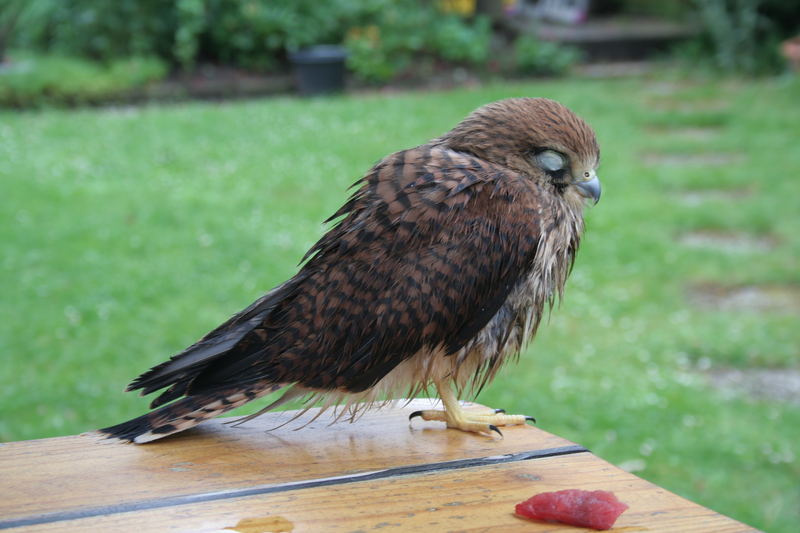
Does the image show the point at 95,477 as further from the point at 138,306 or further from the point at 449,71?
the point at 449,71

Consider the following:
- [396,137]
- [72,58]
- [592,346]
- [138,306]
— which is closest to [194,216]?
[138,306]

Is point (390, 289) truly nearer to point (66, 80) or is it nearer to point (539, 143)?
point (539, 143)

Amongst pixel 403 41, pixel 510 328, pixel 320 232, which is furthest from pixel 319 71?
pixel 510 328

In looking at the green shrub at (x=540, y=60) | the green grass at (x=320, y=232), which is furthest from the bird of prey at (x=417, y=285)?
the green shrub at (x=540, y=60)

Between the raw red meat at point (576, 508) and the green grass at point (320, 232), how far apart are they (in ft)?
7.44

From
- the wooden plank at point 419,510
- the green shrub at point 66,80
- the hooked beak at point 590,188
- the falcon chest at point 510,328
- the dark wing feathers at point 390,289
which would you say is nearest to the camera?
the wooden plank at point 419,510

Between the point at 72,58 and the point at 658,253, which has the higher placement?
the point at 72,58

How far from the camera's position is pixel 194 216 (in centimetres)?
750

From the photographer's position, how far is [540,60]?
13391 mm

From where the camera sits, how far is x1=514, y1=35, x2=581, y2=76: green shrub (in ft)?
44.0

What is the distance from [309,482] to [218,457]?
0.81 feet

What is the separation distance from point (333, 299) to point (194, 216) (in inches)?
220

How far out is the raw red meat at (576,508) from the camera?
1.82m

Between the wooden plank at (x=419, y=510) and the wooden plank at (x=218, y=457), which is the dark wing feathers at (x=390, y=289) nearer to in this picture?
the wooden plank at (x=218, y=457)
